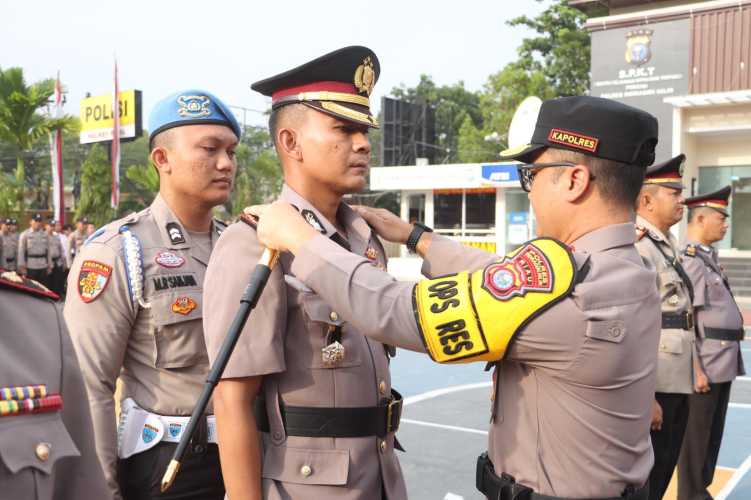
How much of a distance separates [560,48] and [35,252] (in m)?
23.0

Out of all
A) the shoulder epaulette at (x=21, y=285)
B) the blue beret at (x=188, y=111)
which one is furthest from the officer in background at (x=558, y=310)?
the blue beret at (x=188, y=111)

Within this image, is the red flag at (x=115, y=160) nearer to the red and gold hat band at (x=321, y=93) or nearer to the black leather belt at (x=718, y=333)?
the black leather belt at (x=718, y=333)

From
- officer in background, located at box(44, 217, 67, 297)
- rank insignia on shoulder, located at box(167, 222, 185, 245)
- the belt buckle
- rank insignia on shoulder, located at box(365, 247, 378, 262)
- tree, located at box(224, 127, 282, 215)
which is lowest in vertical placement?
officer in background, located at box(44, 217, 67, 297)

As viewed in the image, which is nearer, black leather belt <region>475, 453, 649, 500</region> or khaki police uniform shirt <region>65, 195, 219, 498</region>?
black leather belt <region>475, 453, 649, 500</region>

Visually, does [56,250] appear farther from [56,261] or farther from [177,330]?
[177,330]

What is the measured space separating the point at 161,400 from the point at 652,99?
800 inches

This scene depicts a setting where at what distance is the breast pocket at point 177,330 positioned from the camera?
253cm

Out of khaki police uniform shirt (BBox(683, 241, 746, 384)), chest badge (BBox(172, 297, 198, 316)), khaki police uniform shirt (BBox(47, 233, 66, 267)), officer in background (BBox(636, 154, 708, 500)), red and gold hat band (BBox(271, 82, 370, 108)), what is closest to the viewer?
red and gold hat band (BBox(271, 82, 370, 108))

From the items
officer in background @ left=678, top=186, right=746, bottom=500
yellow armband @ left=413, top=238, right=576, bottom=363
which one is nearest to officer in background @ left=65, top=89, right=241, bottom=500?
yellow armband @ left=413, top=238, right=576, bottom=363

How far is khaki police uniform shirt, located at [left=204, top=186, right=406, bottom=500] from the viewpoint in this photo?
72.5 inches

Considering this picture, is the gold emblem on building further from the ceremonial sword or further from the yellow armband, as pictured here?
the ceremonial sword

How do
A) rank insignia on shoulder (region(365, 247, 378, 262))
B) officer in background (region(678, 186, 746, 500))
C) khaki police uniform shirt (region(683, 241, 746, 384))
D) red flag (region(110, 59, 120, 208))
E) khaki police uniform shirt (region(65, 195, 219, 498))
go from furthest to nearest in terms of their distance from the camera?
red flag (region(110, 59, 120, 208)), khaki police uniform shirt (region(683, 241, 746, 384)), officer in background (region(678, 186, 746, 500)), khaki police uniform shirt (region(65, 195, 219, 498)), rank insignia on shoulder (region(365, 247, 378, 262))

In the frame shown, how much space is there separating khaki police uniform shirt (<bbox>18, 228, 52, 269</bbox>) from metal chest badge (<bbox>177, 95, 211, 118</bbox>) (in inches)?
594

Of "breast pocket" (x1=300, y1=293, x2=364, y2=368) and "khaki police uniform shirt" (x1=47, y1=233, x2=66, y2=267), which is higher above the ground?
"breast pocket" (x1=300, y1=293, x2=364, y2=368)
